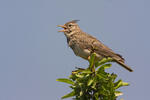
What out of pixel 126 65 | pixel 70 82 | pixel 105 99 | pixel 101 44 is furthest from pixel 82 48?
pixel 105 99

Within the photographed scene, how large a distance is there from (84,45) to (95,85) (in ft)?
14.4

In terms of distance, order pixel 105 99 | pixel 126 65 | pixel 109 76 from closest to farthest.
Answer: pixel 105 99 < pixel 109 76 < pixel 126 65

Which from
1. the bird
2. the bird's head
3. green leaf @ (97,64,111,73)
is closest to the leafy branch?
green leaf @ (97,64,111,73)

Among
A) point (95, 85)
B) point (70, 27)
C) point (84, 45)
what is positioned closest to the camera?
point (95, 85)

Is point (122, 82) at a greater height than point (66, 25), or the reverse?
point (66, 25)

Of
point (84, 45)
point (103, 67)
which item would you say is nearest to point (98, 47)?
point (84, 45)

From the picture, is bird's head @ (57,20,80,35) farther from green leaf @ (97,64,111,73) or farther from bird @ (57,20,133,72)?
green leaf @ (97,64,111,73)

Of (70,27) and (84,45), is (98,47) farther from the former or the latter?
(70,27)

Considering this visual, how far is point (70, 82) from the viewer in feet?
14.2

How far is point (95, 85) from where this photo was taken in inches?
158

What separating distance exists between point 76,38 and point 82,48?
884 mm

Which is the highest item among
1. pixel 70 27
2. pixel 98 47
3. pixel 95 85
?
pixel 70 27

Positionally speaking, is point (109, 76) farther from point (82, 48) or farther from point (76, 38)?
point (76, 38)

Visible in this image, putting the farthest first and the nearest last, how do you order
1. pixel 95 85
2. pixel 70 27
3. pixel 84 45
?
pixel 70 27 < pixel 84 45 < pixel 95 85
